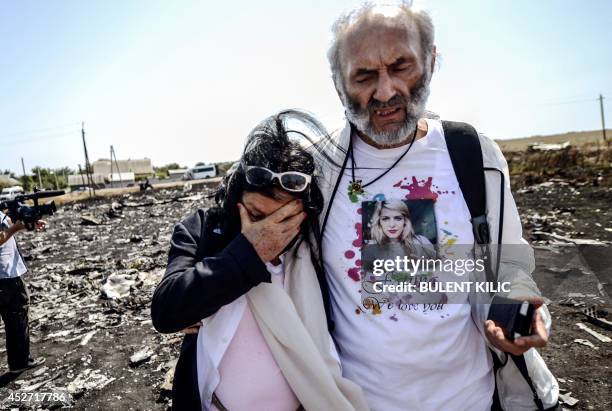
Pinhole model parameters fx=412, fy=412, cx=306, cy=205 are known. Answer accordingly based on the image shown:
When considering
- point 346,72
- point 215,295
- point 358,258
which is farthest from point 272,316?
point 346,72

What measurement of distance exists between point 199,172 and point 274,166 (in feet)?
150

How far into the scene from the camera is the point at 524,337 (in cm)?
143

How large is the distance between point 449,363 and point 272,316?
73 centimetres

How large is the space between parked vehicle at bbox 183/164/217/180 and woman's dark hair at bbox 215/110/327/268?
44.9 metres

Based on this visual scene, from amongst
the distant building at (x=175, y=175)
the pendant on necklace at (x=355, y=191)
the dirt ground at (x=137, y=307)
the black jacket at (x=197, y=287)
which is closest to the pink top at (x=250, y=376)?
the black jacket at (x=197, y=287)

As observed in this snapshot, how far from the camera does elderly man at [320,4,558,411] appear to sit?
64.1 inches

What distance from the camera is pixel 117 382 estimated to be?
4.64 m

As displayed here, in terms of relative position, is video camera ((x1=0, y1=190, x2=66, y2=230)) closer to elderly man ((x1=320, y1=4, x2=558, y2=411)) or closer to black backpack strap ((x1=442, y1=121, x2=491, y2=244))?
elderly man ((x1=320, y1=4, x2=558, y2=411))

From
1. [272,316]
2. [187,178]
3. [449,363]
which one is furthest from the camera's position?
[187,178]

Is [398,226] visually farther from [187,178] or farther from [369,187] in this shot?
[187,178]

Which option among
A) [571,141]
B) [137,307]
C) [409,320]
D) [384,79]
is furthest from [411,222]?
[571,141]

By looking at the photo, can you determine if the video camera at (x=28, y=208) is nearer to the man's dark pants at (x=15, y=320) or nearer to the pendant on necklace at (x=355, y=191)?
the man's dark pants at (x=15, y=320)

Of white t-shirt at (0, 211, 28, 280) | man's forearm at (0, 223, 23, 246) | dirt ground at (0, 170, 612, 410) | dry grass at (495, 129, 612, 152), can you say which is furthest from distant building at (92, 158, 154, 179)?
man's forearm at (0, 223, 23, 246)

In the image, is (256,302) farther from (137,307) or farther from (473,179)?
(137,307)
